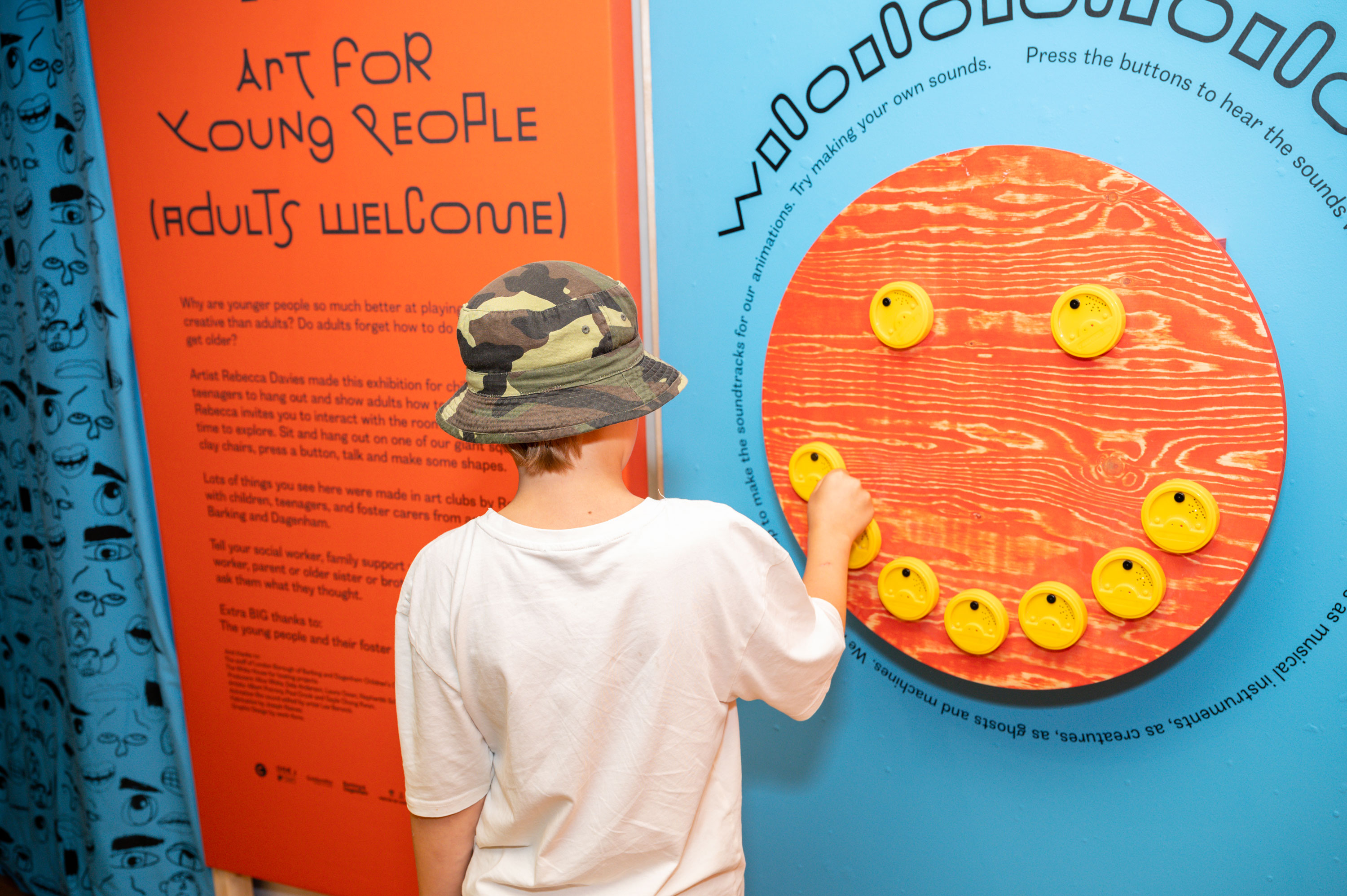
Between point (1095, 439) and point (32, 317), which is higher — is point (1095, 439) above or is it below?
below

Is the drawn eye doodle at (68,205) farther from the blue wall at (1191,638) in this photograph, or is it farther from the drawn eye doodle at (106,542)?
the blue wall at (1191,638)

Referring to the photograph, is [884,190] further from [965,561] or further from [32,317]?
[32,317]

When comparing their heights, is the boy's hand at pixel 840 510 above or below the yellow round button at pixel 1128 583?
above

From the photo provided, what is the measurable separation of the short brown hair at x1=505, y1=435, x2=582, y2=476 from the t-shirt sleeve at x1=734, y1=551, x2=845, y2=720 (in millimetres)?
253

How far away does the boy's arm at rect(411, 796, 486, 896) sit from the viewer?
1080 mm

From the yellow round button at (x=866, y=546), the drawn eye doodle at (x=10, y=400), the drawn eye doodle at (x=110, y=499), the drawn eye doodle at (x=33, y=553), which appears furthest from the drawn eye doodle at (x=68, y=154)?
the yellow round button at (x=866, y=546)

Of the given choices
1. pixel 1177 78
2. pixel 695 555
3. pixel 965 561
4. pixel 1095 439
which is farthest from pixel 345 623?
pixel 1177 78

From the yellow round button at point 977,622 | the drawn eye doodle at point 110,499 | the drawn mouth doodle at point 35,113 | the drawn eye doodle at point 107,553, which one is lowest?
the drawn eye doodle at point 107,553

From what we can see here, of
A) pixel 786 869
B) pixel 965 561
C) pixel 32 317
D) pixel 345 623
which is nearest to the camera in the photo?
pixel 965 561

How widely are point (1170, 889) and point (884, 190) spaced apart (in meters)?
1.10

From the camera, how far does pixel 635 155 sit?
1442 millimetres

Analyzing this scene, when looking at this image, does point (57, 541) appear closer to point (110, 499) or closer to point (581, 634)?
point (110, 499)

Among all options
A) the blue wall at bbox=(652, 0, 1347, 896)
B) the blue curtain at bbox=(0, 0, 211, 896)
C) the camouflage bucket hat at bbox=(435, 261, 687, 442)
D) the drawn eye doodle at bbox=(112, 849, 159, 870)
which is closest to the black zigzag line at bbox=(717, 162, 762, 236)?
the blue wall at bbox=(652, 0, 1347, 896)

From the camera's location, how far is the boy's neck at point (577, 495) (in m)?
0.94
